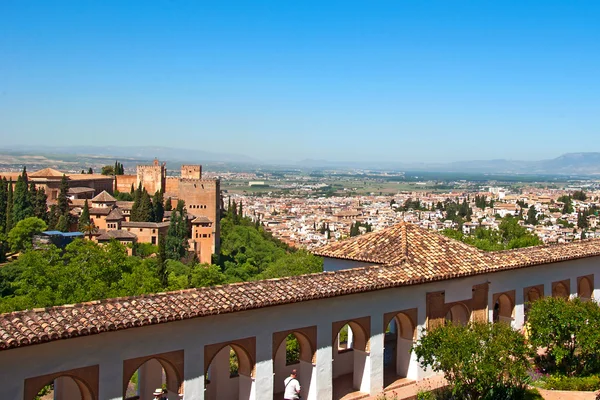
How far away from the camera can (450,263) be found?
13656mm

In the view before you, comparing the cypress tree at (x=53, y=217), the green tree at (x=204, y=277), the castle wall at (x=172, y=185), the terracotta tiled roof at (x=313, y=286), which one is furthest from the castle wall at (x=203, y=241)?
the terracotta tiled roof at (x=313, y=286)

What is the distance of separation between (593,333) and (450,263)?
286cm

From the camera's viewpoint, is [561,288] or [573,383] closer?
[573,383]

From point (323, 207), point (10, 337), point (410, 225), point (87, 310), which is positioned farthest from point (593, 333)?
point (323, 207)

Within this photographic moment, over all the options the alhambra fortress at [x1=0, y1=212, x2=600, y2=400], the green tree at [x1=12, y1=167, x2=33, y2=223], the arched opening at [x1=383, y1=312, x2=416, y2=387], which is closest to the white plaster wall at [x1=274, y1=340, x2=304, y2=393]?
the alhambra fortress at [x1=0, y1=212, x2=600, y2=400]

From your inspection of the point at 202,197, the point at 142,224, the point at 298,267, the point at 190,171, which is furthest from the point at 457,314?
the point at 190,171

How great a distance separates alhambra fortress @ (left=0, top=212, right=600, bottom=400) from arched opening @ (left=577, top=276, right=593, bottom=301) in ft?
5.39

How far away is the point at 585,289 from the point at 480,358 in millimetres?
9113

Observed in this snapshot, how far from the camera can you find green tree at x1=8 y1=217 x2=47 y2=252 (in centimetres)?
5122

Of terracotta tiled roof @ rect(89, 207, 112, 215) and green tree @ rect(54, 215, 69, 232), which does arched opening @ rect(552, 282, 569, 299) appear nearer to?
green tree @ rect(54, 215, 69, 232)

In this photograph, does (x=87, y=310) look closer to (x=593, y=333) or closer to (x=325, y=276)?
(x=325, y=276)

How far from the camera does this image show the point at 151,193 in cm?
7481

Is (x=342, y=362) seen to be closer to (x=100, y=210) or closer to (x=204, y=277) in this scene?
(x=204, y=277)

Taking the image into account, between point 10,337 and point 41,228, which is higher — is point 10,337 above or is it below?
above
